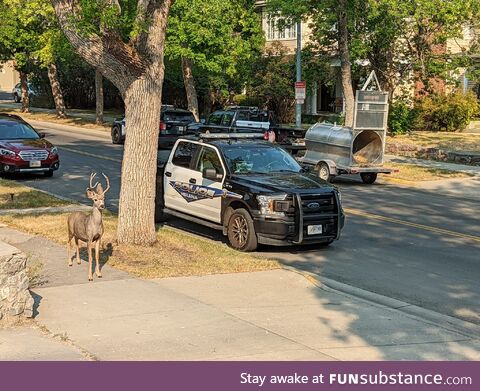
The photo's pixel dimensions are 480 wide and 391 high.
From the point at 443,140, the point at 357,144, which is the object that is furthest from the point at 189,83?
the point at 357,144

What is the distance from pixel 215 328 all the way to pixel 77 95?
49.0 meters

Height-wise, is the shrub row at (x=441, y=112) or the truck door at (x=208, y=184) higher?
the shrub row at (x=441, y=112)

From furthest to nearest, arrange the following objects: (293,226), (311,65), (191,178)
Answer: (311,65)
(191,178)
(293,226)

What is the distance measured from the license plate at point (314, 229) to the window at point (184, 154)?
297 cm

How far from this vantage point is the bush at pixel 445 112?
34.6m

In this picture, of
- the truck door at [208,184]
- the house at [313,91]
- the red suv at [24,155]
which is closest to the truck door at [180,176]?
the truck door at [208,184]

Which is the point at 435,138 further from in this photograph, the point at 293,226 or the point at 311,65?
the point at 293,226

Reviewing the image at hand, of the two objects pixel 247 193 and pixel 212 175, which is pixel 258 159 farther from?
pixel 247 193

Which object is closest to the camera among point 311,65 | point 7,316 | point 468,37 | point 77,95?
point 7,316

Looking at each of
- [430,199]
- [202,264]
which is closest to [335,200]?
[202,264]

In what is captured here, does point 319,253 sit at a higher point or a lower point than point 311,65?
lower

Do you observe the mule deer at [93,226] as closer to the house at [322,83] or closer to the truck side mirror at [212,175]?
the truck side mirror at [212,175]

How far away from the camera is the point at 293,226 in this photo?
11328mm

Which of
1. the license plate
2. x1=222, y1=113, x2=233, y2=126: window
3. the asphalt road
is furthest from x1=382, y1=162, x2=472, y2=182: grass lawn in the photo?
the license plate
